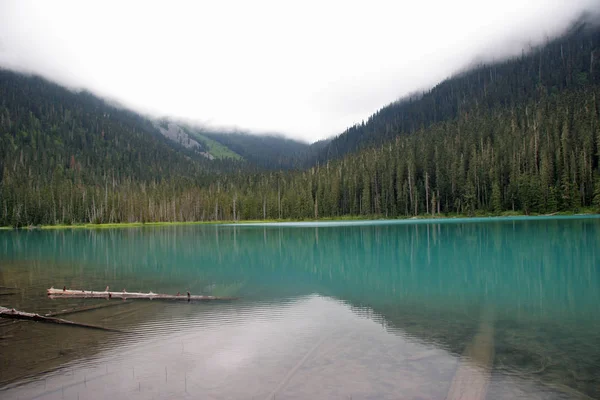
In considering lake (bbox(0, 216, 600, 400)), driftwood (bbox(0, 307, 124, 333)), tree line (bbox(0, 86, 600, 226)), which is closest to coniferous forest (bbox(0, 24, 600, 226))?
tree line (bbox(0, 86, 600, 226))

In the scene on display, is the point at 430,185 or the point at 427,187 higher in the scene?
the point at 430,185

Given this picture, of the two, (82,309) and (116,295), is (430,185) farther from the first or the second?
(82,309)

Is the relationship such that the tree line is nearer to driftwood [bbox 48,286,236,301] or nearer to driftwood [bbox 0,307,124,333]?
driftwood [bbox 48,286,236,301]

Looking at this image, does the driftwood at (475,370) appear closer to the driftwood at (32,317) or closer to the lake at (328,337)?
the lake at (328,337)

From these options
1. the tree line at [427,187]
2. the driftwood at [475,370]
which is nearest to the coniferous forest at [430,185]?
the tree line at [427,187]

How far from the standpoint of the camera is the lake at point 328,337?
1000 centimetres

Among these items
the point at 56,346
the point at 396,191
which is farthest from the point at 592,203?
the point at 56,346

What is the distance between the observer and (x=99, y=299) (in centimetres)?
2064

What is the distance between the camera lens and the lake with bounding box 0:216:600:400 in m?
10.0

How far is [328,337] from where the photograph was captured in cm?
1383

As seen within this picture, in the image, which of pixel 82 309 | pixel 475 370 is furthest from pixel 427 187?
pixel 475 370

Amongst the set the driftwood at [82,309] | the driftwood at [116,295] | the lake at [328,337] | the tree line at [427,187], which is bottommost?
the lake at [328,337]

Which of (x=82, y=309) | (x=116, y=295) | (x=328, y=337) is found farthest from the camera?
(x=116, y=295)

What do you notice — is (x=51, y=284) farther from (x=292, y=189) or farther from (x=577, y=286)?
(x=292, y=189)
